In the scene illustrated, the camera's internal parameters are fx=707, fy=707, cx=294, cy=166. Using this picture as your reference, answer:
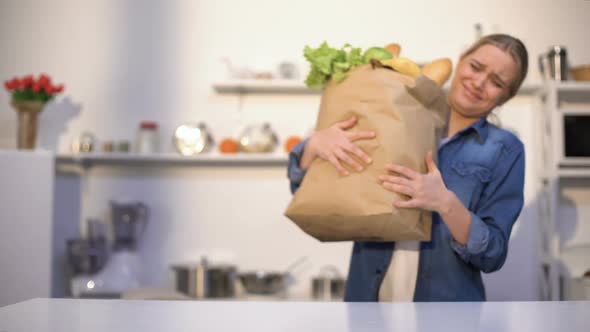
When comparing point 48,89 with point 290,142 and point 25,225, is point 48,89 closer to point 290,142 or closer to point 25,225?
point 25,225

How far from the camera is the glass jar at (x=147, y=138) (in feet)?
9.98

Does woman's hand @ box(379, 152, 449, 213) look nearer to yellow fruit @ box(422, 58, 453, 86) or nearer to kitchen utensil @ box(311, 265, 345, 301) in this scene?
yellow fruit @ box(422, 58, 453, 86)

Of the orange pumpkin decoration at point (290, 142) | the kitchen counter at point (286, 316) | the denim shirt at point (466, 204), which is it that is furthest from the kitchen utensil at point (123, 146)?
the kitchen counter at point (286, 316)

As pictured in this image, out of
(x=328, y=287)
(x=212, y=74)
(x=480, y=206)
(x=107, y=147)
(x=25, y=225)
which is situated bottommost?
(x=328, y=287)

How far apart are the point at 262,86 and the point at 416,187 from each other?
1872 millimetres

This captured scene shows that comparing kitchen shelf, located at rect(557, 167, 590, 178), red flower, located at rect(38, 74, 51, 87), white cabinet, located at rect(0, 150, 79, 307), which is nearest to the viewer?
white cabinet, located at rect(0, 150, 79, 307)

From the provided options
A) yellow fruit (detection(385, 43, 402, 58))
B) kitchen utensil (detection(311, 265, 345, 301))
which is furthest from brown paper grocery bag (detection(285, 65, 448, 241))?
kitchen utensil (detection(311, 265, 345, 301))

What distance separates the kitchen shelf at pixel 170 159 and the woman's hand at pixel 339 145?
64.0 inches

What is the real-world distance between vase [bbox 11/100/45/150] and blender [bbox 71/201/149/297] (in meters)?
0.43

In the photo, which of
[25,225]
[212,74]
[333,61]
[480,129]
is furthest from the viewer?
[212,74]

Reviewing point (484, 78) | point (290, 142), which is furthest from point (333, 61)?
point (290, 142)

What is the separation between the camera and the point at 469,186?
55.8 inches

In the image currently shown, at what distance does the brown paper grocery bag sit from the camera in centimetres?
122

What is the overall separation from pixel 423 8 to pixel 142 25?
50.2 inches
